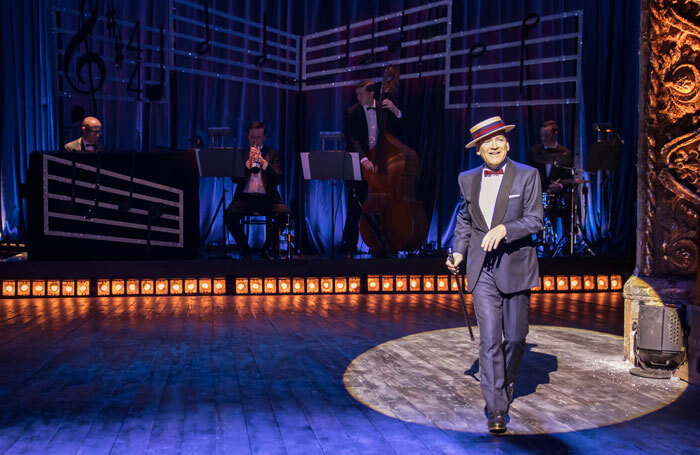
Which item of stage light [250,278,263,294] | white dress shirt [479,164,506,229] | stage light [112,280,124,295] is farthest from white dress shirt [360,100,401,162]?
white dress shirt [479,164,506,229]

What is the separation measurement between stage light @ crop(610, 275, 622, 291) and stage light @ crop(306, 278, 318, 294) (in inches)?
146

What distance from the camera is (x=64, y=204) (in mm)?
6961

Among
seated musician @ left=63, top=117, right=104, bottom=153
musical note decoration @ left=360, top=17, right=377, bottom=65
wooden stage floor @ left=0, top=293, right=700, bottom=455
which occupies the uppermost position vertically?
musical note decoration @ left=360, top=17, right=377, bottom=65

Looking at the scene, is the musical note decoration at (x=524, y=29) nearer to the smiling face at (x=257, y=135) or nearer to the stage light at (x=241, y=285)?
the smiling face at (x=257, y=135)

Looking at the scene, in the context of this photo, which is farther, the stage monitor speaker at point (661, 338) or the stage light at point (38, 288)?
the stage light at point (38, 288)

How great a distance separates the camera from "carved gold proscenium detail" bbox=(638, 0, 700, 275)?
3711 mm

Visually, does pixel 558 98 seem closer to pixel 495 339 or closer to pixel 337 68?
pixel 337 68

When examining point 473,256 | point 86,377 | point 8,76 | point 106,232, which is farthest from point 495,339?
point 8,76

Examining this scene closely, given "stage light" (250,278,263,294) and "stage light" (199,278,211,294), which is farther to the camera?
"stage light" (250,278,263,294)

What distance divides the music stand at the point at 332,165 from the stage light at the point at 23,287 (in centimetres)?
330

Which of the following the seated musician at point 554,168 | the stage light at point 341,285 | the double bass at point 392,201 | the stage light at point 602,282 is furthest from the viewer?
the seated musician at point 554,168

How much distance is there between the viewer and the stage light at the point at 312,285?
7.45 meters

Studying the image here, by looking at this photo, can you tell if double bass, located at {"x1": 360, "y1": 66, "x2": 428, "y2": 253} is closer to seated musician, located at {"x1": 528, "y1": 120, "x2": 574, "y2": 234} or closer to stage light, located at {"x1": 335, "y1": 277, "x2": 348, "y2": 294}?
stage light, located at {"x1": 335, "y1": 277, "x2": 348, "y2": 294}

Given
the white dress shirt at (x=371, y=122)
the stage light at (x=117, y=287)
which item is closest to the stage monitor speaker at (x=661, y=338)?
the white dress shirt at (x=371, y=122)
